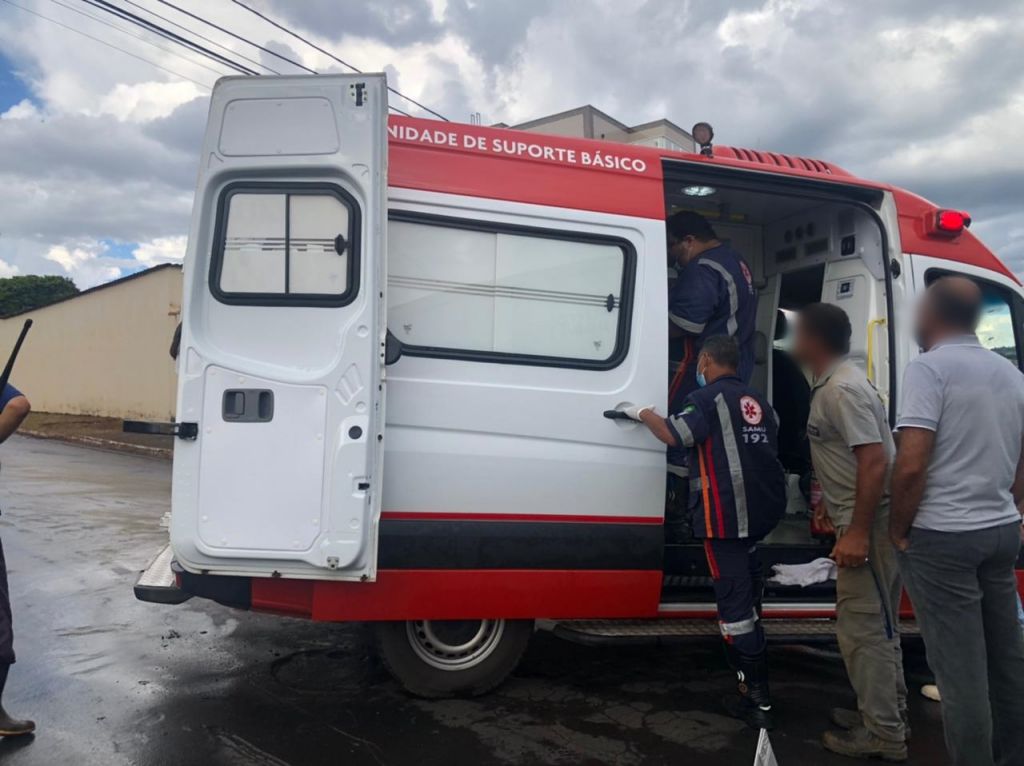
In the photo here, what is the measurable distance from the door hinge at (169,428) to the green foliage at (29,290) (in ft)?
168

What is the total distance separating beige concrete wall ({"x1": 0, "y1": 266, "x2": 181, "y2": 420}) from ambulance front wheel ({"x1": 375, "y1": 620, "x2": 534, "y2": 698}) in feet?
58.7

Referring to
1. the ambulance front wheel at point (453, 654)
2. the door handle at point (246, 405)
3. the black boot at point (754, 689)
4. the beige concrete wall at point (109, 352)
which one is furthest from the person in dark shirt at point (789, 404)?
the beige concrete wall at point (109, 352)

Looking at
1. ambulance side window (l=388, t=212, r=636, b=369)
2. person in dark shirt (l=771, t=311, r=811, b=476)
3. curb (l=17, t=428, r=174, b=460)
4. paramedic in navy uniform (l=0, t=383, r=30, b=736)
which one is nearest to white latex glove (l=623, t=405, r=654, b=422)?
ambulance side window (l=388, t=212, r=636, b=369)

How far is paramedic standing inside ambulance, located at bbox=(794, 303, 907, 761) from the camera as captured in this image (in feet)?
11.6

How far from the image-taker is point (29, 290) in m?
48.7

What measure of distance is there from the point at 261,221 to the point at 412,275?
2.37 ft

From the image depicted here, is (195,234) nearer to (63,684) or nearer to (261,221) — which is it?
(261,221)

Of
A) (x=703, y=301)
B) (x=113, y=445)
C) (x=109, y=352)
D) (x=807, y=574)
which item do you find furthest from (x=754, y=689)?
(x=109, y=352)

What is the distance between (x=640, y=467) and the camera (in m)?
3.99

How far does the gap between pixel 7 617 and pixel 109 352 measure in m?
23.6

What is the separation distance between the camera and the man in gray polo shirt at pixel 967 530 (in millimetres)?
2930

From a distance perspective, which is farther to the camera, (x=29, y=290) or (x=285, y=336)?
(x=29, y=290)

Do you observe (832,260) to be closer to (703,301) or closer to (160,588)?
(703,301)

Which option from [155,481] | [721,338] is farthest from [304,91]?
[155,481]
